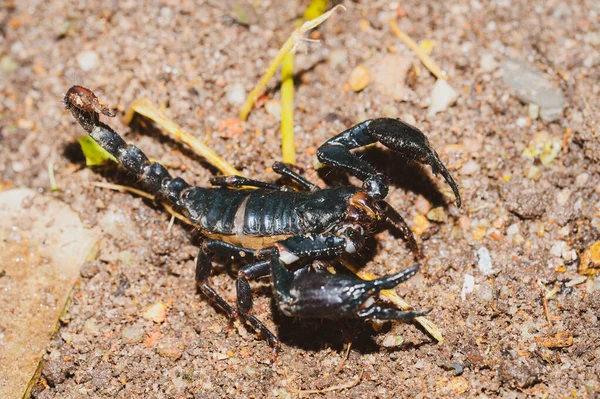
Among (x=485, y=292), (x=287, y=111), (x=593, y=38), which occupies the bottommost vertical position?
(x=485, y=292)

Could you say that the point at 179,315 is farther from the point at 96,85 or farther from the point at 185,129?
the point at 96,85

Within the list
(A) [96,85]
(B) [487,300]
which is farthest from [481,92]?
(A) [96,85]

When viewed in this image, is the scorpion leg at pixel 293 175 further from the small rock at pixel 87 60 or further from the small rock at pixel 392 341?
the small rock at pixel 87 60

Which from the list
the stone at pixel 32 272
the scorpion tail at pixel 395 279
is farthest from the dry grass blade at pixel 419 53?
the stone at pixel 32 272

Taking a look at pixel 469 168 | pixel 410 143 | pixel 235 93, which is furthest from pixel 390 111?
pixel 235 93

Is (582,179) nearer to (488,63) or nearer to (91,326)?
(488,63)
